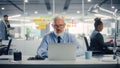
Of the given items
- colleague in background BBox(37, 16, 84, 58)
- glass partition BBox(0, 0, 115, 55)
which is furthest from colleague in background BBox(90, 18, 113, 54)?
glass partition BBox(0, 0, 115, 55)

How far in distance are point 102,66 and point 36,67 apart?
2.12ft

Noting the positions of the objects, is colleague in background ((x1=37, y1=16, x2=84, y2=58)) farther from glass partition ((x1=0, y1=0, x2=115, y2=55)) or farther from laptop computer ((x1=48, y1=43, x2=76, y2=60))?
glass partition ((x1=0, y1=0, x2=115, y2=55))

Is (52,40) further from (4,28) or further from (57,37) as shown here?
(4,28)

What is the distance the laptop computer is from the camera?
112 inches

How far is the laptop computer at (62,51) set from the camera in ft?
9.35

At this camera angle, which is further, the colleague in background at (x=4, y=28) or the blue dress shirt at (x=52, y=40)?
the colleague in background at (x=4, y=28)

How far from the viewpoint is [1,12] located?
13.9 metres

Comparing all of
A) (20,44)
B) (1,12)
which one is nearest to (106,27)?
(20,44)

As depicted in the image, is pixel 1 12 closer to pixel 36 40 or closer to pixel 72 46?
pixel 36 40

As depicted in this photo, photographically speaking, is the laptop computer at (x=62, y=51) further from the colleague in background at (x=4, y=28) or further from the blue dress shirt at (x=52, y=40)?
the colleague in background at (x=4, y=28)

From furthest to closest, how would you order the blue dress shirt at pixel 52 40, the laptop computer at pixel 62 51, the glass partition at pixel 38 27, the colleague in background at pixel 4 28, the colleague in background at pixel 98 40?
the glass partition at pixel 38 27, the colleague in background at pixel 4 28, the colleague in background at pixel 98 40, the blue dress shirt at pixel 52 40, the laptop computer at pixel 62 51

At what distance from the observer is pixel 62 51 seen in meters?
2.85

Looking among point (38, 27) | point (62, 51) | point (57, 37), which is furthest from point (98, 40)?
point (38, 27)

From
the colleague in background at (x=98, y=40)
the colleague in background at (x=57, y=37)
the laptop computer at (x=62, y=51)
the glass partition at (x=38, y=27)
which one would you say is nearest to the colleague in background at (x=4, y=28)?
the glass partition at (x=38, y=27)
